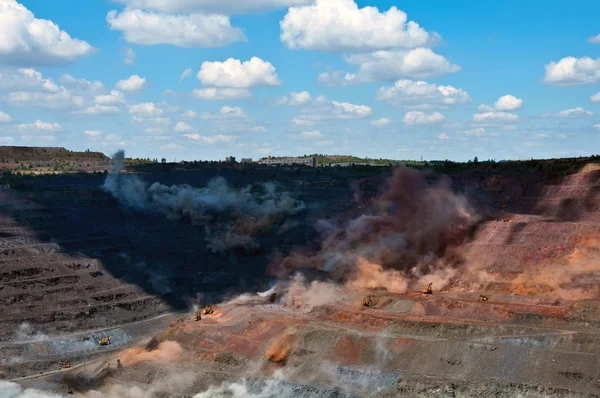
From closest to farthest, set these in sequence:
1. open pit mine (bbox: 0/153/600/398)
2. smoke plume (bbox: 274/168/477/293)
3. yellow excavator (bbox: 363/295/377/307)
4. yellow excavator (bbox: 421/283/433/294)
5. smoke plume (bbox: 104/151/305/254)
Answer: open pit mine (bbox: 0/153/600/398) → yellow excavator (bbox: 363/295/377/307) → yellow excavator (bbox: 421/283/433/294) → smoke plume (bbox: 274/168/477/293) → smoke plume (bbox: 104/151/305/254)

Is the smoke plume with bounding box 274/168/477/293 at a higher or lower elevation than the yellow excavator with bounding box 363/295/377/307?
higher

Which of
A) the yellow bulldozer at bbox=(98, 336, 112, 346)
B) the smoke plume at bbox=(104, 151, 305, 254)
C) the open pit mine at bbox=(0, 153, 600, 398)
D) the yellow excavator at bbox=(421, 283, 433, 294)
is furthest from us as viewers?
the smoke plume at bbox=(104, 151, 305, 254)

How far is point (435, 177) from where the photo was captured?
13538cm

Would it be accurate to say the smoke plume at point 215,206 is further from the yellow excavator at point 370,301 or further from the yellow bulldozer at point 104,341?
the yellow excavator at point 370,301

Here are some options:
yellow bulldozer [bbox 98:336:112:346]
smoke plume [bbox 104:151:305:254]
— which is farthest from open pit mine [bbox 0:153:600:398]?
yellow bulldozer [bbox 98:336:112:346]

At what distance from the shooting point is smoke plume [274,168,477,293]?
9338 cm

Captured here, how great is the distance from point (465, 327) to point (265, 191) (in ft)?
289

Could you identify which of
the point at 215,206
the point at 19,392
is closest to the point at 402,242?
the point at 19,392

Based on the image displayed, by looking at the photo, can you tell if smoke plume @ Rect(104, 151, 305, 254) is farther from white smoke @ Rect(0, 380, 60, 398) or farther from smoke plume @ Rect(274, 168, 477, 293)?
white smoke @ Rect(0, 380, 60, 398)

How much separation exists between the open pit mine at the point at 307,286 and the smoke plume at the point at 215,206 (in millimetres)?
415

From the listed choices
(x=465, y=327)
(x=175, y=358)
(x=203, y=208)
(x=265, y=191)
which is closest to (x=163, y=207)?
(x=203, y=208)

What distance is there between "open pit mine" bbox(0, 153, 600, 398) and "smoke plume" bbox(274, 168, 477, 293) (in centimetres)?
29

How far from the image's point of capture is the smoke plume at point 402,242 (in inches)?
3676

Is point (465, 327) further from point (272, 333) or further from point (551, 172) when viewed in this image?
point (551, 172)
